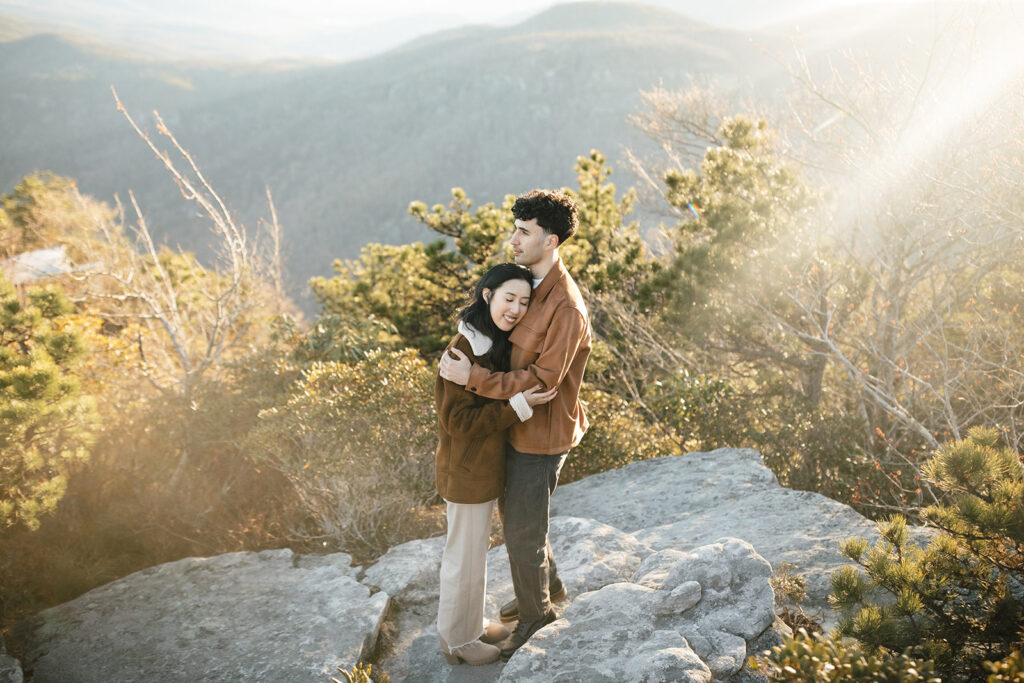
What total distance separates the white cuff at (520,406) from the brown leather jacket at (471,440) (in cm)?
5

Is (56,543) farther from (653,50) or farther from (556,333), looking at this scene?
(653,50)

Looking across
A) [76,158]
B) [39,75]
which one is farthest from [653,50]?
[39,75]

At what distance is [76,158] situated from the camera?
68.9 metres

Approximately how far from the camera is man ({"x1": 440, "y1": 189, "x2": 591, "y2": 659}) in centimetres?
233

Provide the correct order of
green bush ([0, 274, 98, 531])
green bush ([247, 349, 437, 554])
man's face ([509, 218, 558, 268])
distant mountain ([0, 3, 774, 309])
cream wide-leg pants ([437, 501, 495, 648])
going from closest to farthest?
man's face ([509, 218, 558, 268]), cream wide-leg pants ([437, 501, 495, 648]), green bush ([0, 274, 98, 531]), green bush ([247, 349, 437, 554]), distant mountain ([0, 3, 774, 309])

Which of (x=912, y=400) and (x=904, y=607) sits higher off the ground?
(x=904, y=607)

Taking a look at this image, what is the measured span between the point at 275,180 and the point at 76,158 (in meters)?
22.2

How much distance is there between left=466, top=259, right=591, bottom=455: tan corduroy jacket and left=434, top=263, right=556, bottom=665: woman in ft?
0.18

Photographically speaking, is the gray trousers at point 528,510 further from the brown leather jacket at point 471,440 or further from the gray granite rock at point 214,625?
the gray granite rock at point 214,625

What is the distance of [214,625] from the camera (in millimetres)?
3287

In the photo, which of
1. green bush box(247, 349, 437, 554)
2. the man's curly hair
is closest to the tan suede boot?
green bush box(247, 349, 437, 554)

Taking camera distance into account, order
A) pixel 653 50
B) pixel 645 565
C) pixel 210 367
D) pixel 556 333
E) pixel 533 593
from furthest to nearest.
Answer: pixel 653 50, pixel 210 367, pixel 645 565, pixel 533 593, pixel 556 333

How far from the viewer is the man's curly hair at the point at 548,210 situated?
7.61 ft

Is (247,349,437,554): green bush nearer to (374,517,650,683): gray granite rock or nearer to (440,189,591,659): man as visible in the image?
(374,517,650,683): gray granite rock
